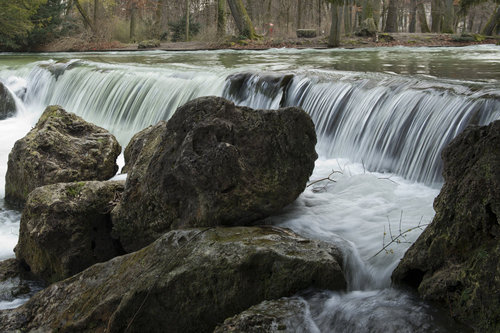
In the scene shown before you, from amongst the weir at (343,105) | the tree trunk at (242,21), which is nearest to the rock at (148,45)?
the tree trunk at (242,21)

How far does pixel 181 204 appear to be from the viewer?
4688mm

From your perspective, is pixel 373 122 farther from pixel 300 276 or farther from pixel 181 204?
pixel 300 276

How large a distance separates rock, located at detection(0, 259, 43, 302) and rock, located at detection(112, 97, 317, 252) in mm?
953

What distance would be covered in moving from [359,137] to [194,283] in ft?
14.1

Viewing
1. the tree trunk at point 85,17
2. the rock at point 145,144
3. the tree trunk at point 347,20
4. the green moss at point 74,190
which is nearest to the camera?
the green moss at point 74,190

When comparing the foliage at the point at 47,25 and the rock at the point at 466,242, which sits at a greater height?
the foliage at the point at 47,25

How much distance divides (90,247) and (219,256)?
2083 mm

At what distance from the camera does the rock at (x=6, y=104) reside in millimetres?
13516

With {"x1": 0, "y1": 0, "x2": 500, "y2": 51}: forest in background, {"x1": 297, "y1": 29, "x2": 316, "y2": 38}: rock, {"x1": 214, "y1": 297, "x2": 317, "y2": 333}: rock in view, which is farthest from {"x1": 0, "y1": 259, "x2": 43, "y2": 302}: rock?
{"x1": 297, "y1": 29, "x2": 316, "y2": 38}: rock

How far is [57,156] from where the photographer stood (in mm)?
7043

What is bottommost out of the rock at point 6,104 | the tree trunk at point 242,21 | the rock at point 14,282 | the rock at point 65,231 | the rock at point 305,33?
the rock at point 14,282

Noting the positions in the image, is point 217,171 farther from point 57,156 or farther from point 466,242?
point 57,156

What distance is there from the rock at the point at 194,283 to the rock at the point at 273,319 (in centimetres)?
12

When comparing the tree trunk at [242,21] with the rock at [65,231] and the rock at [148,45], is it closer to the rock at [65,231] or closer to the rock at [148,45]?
the rock at [148,45]
